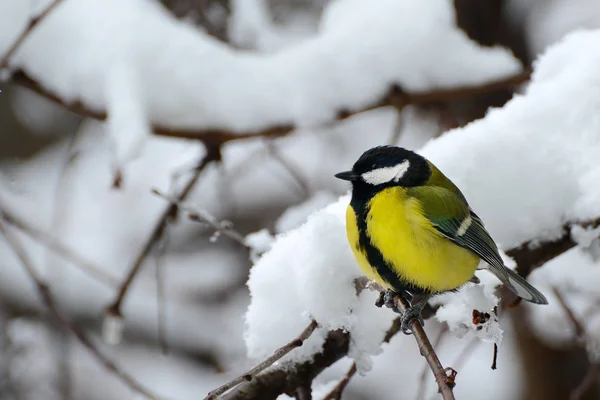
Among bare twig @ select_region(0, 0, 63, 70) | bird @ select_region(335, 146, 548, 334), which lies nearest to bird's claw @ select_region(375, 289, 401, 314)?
bird @ select_region(335, 146, 548, 334)

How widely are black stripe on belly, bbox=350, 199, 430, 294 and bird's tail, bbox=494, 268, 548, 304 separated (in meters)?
0.21

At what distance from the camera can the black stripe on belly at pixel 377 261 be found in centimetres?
172

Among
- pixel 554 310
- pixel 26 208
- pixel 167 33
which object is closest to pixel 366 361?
pixel 167 33

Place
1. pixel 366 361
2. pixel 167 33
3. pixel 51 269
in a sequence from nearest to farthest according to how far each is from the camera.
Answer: pixel 366 361 → pixel 167 33 → pixel 51 269

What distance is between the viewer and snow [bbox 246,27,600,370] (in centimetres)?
169

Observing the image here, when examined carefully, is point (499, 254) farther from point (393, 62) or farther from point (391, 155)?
point (393, 62)

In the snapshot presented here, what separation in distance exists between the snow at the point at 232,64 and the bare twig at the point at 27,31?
20 centimetres

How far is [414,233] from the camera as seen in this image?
1827 mm

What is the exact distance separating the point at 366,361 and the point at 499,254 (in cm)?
45

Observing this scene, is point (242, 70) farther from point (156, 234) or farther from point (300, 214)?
point (156, 234)

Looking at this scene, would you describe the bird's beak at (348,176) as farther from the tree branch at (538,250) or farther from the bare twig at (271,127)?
the bare twig at (271,127)

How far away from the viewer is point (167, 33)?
2787 millimetres

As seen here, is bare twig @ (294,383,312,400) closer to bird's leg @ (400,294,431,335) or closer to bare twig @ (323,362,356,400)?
bare twig @ (323,362,356,400)

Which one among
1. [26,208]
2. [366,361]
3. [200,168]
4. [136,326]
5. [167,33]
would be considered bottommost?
[366,361]
